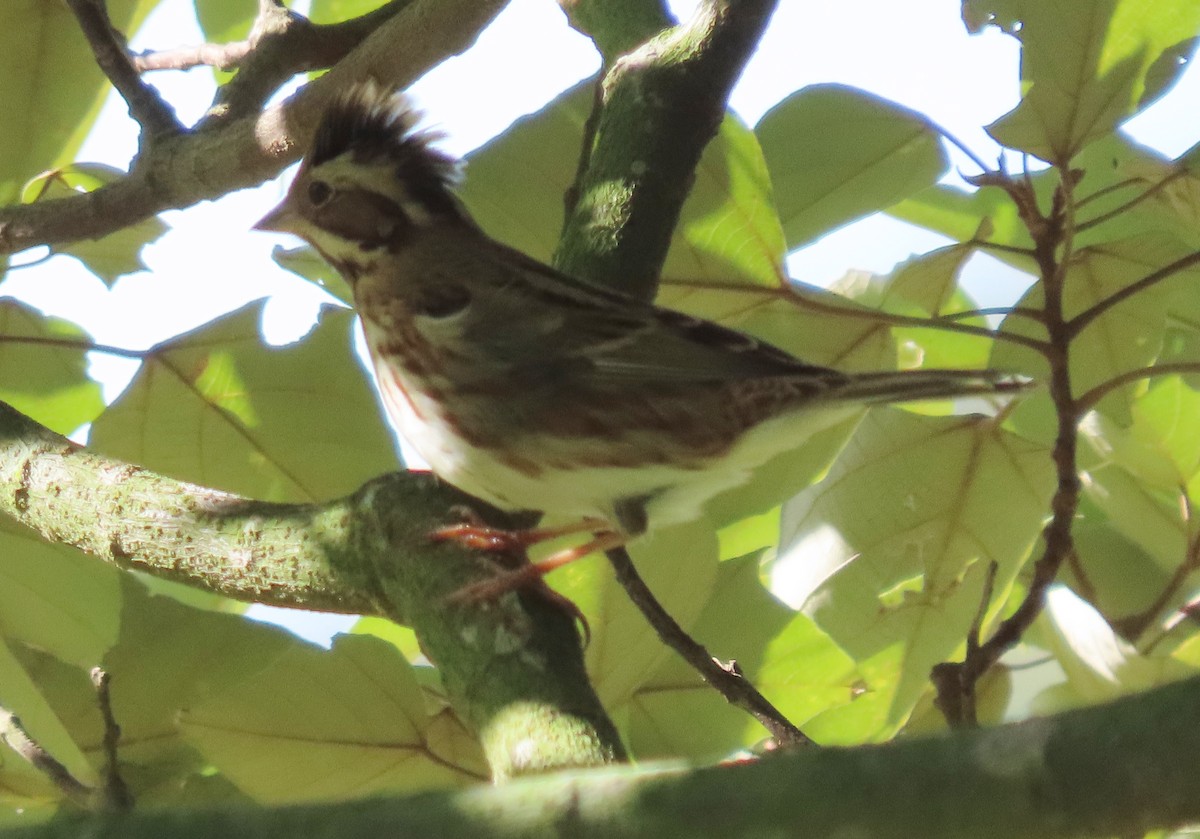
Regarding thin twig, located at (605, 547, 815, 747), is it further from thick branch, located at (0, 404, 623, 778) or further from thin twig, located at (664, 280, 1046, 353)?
thin twig, located at (664, 280, 1046, 353)

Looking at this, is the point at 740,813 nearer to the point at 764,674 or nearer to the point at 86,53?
the point at 764,674

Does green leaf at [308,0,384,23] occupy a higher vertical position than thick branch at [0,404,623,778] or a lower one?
higher

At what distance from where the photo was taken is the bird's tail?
70.8 inches

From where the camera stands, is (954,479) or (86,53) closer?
(954,479)

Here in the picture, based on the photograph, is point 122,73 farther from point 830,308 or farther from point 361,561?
point 830,308

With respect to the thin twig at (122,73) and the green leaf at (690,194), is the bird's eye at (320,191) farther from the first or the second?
the green leaf at (690,194)

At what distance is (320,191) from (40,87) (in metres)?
0.67

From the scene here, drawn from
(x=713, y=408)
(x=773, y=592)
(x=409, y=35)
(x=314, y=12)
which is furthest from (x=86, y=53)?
(x=773, y=592)

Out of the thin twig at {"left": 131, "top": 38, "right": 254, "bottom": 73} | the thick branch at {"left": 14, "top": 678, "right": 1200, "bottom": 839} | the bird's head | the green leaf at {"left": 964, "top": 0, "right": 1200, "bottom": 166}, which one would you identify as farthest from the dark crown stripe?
the thick branch at {"left": 14, "top": 678, "right": 1200, "bottom": 839}

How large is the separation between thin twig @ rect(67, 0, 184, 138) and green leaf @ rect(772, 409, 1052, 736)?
141 cm

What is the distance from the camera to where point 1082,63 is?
1.88 m

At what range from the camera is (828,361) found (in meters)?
2.19

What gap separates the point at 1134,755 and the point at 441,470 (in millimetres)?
1336

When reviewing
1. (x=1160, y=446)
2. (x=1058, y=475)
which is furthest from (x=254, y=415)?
(x=1160, y=446)
